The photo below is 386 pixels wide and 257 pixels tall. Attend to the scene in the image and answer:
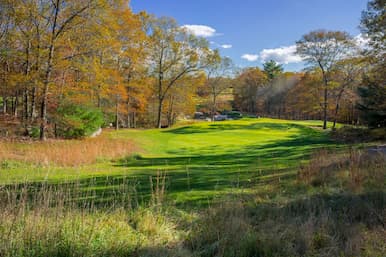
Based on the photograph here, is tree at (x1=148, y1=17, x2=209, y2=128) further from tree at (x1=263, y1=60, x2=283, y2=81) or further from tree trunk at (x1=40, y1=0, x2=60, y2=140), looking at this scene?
tree at (x1=263, y1=60, x2=283, y2=81)

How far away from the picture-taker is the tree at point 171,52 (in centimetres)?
3020

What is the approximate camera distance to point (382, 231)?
3.52 m

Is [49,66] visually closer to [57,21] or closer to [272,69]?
[57,21]

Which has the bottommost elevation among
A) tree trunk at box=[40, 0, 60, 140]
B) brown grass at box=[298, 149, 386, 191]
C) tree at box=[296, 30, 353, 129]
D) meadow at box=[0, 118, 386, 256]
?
meadow at box=[0, 118, 386, 256]

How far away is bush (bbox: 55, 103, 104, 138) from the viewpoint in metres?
15.1

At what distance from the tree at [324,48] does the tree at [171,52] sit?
10.7 meters

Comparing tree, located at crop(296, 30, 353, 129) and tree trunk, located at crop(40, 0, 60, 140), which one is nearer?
tree trunk, located at crop(40, 0, 60, 140)

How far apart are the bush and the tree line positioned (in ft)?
0.18

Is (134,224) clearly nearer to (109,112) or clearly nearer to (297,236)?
(297,236)

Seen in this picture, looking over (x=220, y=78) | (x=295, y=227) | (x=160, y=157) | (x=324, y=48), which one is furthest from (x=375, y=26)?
(x=220, y=78)

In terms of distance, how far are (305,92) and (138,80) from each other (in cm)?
2003

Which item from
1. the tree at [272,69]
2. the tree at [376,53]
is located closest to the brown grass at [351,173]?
the tree at [376,53]

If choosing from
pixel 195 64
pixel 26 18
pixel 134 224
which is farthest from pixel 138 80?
pixel 134 224

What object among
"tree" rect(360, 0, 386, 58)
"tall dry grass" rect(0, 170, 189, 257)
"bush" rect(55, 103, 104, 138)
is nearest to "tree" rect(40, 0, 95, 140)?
"bush" rect(55, 103, 104, 138)
